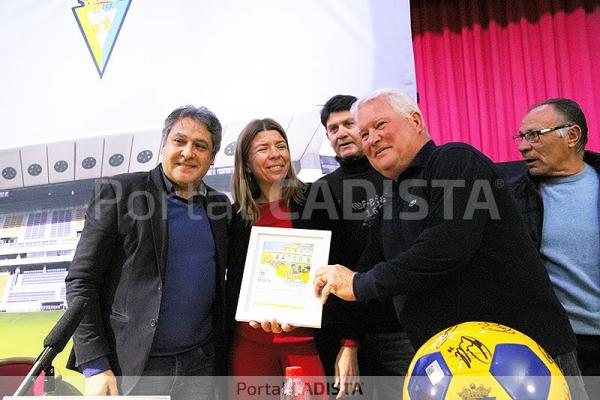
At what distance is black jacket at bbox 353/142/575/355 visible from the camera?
5.25 feet

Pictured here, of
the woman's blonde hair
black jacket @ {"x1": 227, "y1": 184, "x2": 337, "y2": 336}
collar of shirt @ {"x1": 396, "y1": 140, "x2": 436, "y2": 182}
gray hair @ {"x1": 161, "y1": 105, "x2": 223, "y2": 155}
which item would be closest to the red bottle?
black jacket @ {"x1": 227, "y1": 184, "x2": 337, "y2": 336}

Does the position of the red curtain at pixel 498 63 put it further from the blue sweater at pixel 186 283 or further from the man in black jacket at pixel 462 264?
the blue sweater at pixel 186 283

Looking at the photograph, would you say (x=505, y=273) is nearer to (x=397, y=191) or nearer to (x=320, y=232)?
(x=397, y=191)

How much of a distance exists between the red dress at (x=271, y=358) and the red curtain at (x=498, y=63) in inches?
72.9

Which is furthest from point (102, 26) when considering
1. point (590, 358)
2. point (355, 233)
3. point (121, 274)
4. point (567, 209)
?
point (590, 358)

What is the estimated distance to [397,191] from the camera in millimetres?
1912

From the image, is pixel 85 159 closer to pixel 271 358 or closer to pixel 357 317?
pixel 271 358

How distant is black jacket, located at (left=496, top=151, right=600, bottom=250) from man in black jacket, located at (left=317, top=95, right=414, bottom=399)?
61cm

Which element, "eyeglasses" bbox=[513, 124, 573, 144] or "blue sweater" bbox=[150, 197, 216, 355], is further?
"eyeglasses" bbox=[513, 124, 573, 144]

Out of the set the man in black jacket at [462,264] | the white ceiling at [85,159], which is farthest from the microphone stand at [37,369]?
the white ceiling at [85,159]

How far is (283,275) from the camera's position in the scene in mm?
2033

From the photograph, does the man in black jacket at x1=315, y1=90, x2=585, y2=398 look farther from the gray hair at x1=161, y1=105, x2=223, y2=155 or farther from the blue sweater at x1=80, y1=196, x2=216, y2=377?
the gray hair at x1=161, y1=105, x2=223, y2=155

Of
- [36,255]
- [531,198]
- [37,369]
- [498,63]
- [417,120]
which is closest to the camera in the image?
[37,369]

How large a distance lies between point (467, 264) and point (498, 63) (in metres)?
2.20
